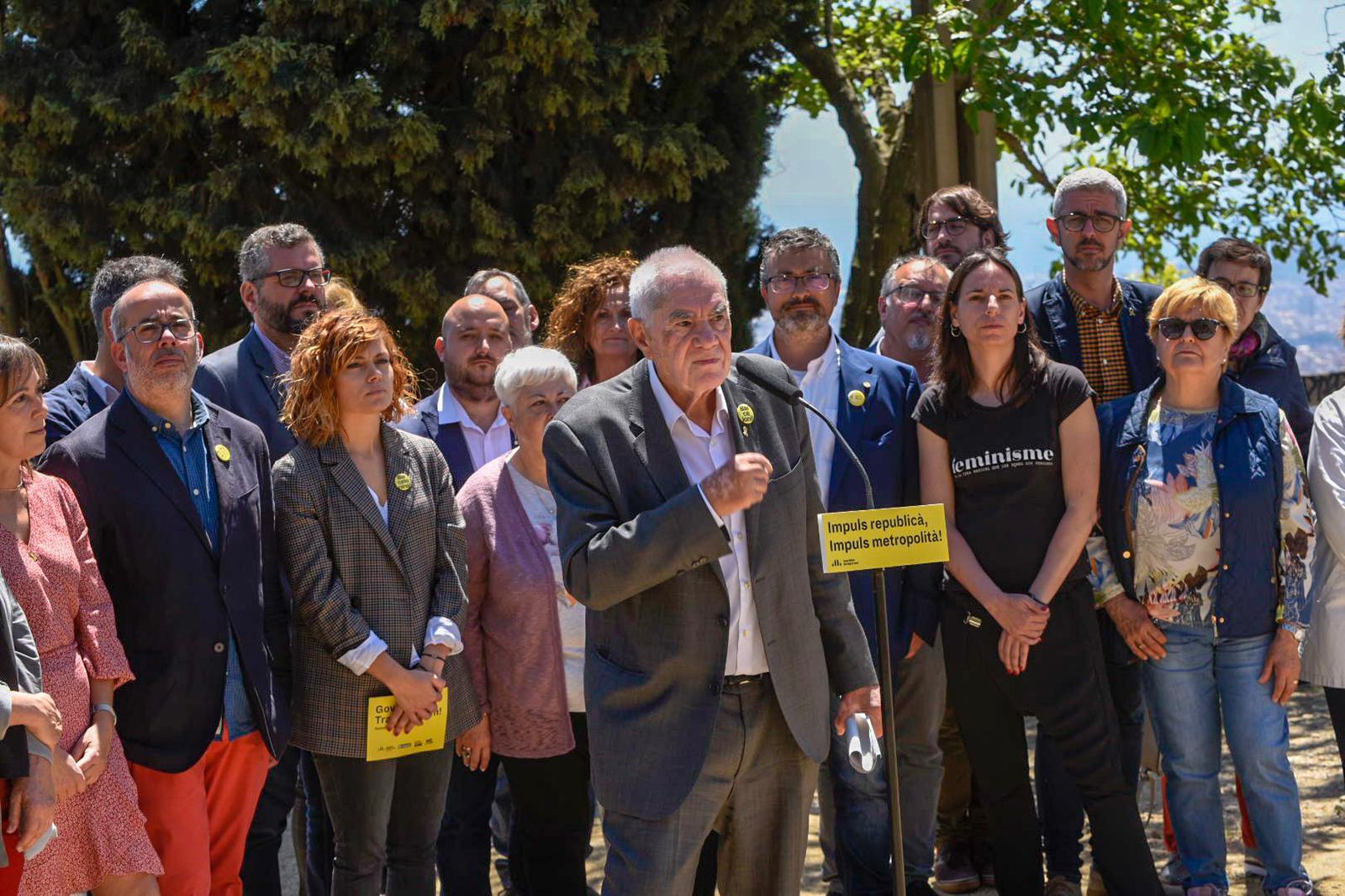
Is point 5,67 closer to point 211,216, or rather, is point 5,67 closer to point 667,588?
point 211,216

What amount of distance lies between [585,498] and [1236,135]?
8420 millimetres

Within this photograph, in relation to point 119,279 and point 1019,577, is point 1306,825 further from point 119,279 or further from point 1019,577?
point 119,279

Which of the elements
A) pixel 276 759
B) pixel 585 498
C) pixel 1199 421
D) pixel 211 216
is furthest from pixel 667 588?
pixel 211 216

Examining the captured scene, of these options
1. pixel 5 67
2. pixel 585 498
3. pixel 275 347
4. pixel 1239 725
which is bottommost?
pixel 1239 725

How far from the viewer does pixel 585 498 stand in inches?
125

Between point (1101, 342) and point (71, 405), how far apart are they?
3605mm

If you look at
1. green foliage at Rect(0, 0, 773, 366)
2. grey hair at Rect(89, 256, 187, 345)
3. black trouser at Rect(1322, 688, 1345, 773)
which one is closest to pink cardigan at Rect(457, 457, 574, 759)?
grey hair at Rect(89, 256, 187, 345)

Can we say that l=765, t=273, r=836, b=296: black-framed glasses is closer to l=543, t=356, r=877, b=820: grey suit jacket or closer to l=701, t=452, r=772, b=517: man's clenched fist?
l=543, t=356, r=877, b=820: grey suit jacket

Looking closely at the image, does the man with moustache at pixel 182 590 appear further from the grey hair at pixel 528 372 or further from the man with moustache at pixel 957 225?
the man with moustache at pixel 957 225

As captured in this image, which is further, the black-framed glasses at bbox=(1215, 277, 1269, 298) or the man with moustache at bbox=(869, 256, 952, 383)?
the black-framed glasses at bbox=(1215, 277, 1269, 298)

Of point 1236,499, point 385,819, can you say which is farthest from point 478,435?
point 1236,499

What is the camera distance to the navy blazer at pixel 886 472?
4.50 meters

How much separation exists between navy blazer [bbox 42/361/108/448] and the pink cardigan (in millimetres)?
1230

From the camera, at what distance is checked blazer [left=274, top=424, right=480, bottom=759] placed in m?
3.96
